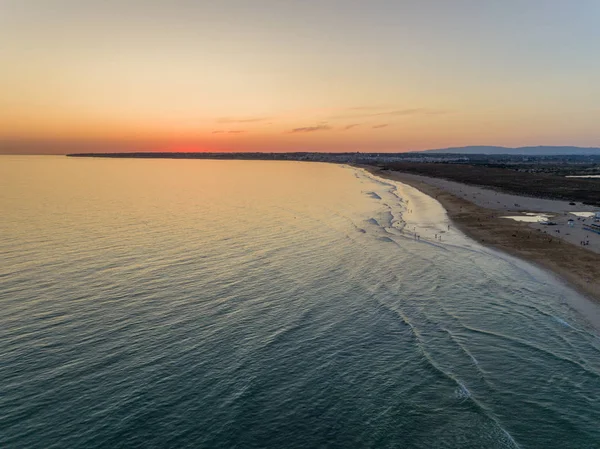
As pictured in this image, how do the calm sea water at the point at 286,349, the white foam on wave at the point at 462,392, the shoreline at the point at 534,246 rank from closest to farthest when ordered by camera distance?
the calm sea water at the point at 286,349 → the white foam on wave at the point at 462,392 → the shoreline at the point at 534,246

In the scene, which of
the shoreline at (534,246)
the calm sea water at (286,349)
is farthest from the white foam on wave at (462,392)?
the shoreline at (534,246)

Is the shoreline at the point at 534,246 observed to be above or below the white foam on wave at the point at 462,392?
above

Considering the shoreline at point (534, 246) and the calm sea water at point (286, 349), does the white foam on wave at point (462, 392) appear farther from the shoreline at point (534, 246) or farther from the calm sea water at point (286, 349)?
the shoreline at point (534, 246)

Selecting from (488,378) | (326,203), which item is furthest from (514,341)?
(326,203)

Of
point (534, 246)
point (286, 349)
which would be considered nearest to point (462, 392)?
point (286, 349)

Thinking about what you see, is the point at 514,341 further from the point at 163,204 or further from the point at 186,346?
the point at 163,204

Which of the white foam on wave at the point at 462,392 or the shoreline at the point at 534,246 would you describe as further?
the shoreline at the point at 534,246

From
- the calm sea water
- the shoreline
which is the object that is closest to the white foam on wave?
the calm sea water

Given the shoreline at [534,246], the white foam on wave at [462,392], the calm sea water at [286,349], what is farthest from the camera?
the shoreline at [534,246]
